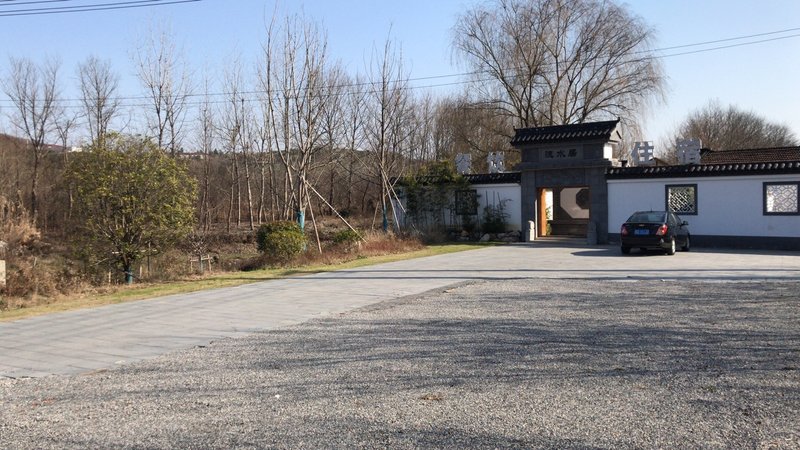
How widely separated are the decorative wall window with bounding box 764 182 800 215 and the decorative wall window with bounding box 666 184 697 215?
2.24 metres

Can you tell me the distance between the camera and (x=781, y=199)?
21.6m

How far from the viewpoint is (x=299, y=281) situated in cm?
1464

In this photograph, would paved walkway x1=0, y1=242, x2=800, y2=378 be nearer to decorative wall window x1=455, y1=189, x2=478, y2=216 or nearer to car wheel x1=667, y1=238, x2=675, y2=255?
car wheel x1=667, y1=238, x2=675, y2=255

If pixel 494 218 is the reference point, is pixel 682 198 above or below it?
above

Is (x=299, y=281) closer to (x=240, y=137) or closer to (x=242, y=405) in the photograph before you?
(x=242, y=405)

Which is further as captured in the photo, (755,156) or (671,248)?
(755,156)

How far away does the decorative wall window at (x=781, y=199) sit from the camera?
69.9 ft

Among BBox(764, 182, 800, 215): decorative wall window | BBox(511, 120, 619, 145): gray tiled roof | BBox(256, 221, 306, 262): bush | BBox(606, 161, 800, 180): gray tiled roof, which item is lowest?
BBox(256, 221, 306, 262): bush

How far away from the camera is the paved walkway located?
7.84m

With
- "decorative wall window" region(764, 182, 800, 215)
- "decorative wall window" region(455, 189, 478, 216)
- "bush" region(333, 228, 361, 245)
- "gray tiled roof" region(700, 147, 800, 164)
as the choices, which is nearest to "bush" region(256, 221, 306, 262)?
"bush" region(333, 228, 361, 245)

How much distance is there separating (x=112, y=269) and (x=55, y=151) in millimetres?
27344

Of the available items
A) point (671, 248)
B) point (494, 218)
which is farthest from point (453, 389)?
point (494, 218)

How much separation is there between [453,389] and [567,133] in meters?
21.4

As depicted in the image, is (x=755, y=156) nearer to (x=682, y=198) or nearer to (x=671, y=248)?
(x=682, y=198)
